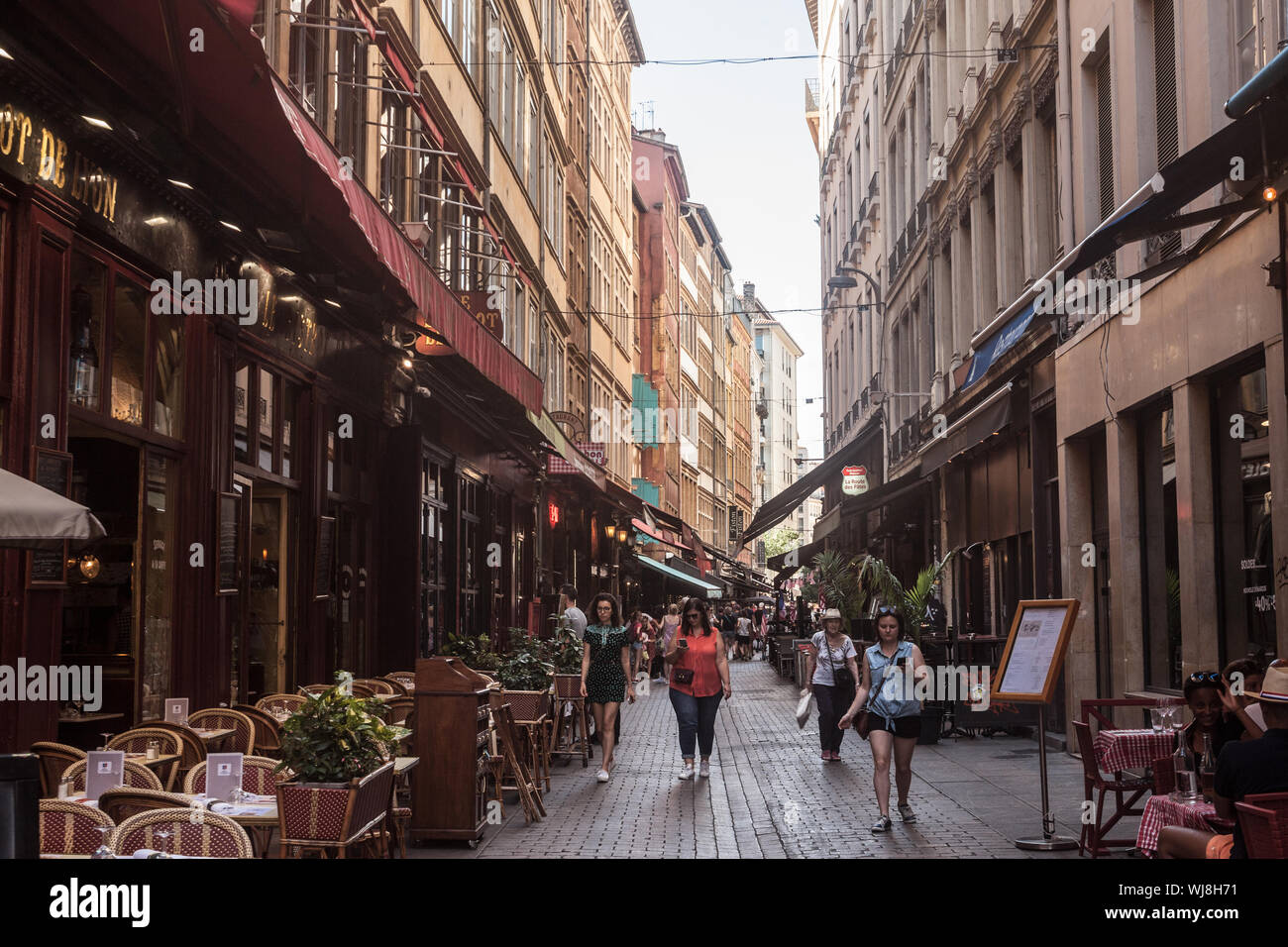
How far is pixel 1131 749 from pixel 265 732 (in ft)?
19.0

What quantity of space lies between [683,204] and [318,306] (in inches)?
2354

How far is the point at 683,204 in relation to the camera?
72750mm

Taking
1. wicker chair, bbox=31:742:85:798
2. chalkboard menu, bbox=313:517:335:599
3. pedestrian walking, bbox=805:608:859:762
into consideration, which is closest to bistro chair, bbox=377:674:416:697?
chalkboard menu, bbox=313:517:335:599

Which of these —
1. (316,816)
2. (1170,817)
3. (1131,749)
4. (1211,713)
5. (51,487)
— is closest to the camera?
(316,816)

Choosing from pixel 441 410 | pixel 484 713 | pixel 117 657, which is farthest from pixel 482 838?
pixel 441 410

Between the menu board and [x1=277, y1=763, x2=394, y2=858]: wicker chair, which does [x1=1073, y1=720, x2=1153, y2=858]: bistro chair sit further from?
[x1=277, y1=763, x2=394, y2=858]: wicker chair

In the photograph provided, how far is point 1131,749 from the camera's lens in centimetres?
934

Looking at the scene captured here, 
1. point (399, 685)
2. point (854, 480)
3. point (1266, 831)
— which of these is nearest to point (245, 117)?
point (399, 685)

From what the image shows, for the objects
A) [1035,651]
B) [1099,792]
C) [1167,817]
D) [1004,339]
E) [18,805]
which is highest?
[1004,339]

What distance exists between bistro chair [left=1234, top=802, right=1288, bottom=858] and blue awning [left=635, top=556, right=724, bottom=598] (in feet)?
126

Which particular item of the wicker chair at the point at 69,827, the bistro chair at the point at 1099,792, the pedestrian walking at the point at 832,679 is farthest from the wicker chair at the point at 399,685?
the wicker chair at the point at 69,827

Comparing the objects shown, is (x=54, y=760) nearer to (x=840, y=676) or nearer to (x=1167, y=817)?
(x=1167, y=817)

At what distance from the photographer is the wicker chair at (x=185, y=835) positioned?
590 cm

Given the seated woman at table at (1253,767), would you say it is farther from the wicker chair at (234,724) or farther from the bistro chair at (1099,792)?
the wicker chair at (234,724)
